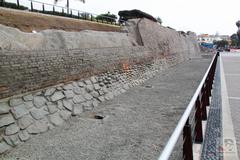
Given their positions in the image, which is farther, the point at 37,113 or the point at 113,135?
the point at 37,113

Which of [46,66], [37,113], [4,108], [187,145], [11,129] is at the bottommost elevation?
[11,129]

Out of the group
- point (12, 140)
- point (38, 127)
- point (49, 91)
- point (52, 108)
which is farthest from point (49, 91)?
point (12, 140)

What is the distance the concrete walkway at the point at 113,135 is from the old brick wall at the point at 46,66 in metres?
1.10

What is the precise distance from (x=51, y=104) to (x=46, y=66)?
904mm

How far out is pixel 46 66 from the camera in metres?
5.46

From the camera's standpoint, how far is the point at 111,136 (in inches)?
187

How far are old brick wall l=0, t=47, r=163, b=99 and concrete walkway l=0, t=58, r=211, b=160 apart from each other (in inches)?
43.5

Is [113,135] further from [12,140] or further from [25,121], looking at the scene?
[12,140]

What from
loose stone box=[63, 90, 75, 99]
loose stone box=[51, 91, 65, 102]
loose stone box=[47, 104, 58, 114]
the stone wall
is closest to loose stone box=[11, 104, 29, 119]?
the stone wall

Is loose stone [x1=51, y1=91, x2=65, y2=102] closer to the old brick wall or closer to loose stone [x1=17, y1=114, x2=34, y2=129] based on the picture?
the old brick wall

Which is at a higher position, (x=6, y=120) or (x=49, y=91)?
(x=49, y=91)

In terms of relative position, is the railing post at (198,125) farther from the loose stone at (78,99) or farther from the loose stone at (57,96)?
the loose stone at (78,99)

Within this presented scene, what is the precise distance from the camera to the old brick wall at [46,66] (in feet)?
14.7

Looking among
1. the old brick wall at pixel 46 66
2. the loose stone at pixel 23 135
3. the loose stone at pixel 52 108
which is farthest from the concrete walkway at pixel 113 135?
the old brick wall at pixel 46 66
